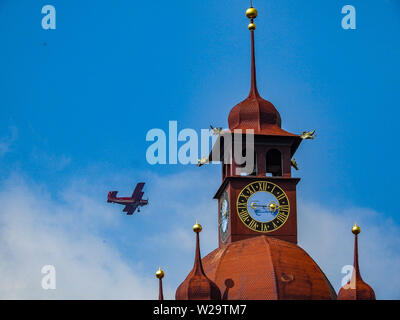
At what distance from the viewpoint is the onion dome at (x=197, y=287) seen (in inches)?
2788

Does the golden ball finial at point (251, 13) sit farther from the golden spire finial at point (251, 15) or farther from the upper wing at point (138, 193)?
the upper wing at point (138, 193)

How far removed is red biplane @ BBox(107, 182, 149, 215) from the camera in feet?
428

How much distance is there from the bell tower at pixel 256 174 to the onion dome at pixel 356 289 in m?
5.93

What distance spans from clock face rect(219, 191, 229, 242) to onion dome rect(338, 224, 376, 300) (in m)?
8.97

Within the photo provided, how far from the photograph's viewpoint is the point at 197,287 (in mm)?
71000

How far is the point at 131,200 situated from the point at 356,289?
202 ft

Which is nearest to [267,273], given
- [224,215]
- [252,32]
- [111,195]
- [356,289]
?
[356,289]

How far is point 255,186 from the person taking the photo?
78.2m

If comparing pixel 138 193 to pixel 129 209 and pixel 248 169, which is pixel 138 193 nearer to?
pixel 129 209

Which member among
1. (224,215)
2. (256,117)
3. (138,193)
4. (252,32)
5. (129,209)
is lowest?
(224,215)

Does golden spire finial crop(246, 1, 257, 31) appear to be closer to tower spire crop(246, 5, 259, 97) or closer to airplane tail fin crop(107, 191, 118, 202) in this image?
tower spire crop(246, 5, 259, 97)
